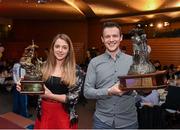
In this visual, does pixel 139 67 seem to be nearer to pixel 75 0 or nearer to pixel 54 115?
pixel 54 115

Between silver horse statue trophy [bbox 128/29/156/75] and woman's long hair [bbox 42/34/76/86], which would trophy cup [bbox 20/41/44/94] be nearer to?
woman's long hair [bbox 42/34/76/86]

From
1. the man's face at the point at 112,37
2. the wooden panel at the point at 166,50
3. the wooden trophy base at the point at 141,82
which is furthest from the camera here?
the wooden panel at the point at 166,50

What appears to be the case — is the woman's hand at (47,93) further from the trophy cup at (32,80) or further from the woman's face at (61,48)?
the woman's face at (61,48)

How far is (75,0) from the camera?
31.2ft

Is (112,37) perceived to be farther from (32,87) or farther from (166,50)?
(166,50)

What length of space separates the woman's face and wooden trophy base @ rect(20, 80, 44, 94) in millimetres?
196

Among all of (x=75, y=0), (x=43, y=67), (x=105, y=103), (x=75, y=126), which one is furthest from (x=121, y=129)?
(x=75, y=0)

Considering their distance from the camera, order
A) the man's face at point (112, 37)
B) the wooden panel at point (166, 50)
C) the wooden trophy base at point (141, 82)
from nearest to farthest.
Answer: the wooden trophy base at point (141, 82), the man's face at point (112, 37), the wooden panel at point (166, 50)

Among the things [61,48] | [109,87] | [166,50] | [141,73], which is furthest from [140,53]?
[166,50]

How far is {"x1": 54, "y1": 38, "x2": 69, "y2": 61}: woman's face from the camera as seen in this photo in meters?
2.01

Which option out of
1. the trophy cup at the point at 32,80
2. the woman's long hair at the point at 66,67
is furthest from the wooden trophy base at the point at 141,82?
the trophy cup at the point at 32,80

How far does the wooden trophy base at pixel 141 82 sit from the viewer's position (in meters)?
1.76

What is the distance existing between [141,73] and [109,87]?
Answer: 21cm

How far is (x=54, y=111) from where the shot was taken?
209cm
